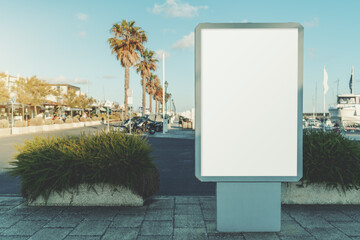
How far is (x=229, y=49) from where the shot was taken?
3521 millimetres

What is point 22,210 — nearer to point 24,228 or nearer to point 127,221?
point 24,228

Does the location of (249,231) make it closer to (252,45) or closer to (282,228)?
(282,228)

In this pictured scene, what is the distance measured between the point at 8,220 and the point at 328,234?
4.57 metres

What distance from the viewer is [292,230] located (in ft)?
12.3

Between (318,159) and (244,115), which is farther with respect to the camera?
(318,159)

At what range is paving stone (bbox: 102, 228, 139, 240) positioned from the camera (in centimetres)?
353

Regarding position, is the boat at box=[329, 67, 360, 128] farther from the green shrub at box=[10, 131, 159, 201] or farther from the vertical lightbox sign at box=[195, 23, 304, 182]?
Answer: the green shrub at box=[10, 131, 159, 201]

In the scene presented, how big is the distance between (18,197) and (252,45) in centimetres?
514

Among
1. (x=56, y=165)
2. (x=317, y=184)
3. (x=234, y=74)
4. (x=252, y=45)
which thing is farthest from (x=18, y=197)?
(x=317, y=184)

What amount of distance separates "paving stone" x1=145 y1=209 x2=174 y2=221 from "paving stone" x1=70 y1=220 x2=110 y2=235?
651 mm

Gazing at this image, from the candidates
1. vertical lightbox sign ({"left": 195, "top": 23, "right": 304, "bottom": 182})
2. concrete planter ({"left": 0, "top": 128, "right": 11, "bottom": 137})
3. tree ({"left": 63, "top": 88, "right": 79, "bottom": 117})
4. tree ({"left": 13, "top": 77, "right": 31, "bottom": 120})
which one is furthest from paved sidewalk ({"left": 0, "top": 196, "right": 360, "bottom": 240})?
tree ({"left": 63, "top": 88, "right": 79, "bottom": 117})

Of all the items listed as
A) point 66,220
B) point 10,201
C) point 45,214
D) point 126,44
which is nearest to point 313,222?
point 66,220

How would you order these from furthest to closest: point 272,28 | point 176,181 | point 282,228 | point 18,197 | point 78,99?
point 78,99, point 176,181, point 18,197, point 282,228, point 272,28

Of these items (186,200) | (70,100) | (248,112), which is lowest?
(186,200)
